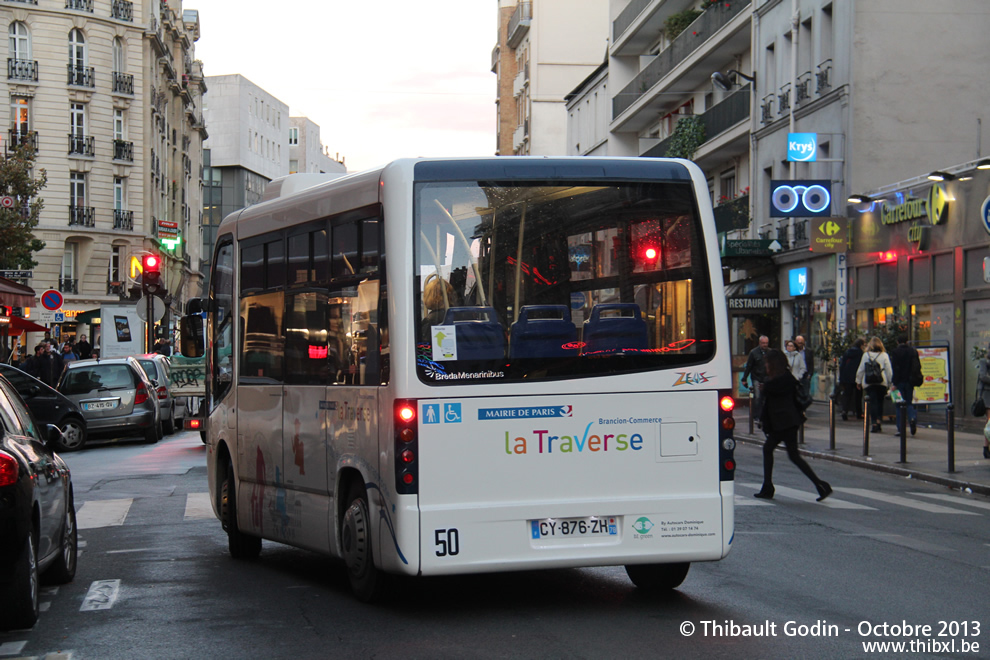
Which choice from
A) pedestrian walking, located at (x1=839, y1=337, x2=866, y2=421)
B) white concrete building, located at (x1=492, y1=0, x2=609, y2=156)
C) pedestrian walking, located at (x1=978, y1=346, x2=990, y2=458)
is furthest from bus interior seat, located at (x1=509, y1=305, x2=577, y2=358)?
white concrete building, located at (x1=492, y1=0, x2=609, y2=156)

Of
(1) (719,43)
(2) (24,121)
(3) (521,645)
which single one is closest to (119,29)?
(2) (24,121)

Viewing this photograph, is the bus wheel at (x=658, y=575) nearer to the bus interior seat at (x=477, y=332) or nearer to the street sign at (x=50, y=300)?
the bus interior seat at (x=477, y=332)

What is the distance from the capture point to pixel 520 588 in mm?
8773

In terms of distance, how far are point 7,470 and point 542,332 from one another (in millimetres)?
3027

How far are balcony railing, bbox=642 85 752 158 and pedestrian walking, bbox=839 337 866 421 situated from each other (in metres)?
13.8

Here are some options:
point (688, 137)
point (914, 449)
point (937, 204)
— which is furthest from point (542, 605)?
point (688, 137)

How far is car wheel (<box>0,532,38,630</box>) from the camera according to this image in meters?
7.47

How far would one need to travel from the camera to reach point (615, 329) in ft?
25.8

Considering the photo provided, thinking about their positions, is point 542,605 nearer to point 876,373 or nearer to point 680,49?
point 876,373

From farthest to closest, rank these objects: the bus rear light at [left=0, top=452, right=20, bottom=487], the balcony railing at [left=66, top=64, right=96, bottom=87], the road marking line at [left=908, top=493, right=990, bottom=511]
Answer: the balcony railing at [left=66, top=64, right=96, bottom=87] → the road marking line at [left=908, top=493, right=990, bottom=511] → the bus rear light at [left=0, top=452, right=20, bottom=487]

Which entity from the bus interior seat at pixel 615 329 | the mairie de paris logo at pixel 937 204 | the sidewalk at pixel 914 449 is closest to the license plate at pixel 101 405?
the sidewalk at pixel 914 449

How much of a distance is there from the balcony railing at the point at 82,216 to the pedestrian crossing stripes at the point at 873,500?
178ft

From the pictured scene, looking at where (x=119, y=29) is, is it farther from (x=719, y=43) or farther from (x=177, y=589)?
(x=177, y=589)

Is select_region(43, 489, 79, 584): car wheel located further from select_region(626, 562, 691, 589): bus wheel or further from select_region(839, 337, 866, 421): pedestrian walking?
select_region(839, 337, 866, 421): pedestrian walking
